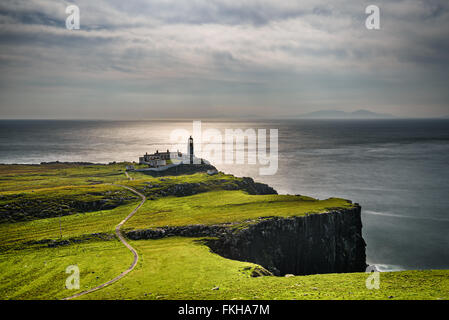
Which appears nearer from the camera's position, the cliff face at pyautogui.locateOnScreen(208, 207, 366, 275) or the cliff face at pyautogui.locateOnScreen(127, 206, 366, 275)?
the cliff face at pyautogui.locateOnScreen(208, 207, 366, 275)

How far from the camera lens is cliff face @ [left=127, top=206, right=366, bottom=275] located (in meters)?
58.7

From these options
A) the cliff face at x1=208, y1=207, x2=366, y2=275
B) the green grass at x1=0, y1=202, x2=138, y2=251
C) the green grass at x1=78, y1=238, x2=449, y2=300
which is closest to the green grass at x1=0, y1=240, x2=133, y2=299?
the green grass at x1=78, y1=238, x2=449, y2=300

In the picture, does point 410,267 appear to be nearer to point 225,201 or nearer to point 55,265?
point 225,201

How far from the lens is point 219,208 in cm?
7638

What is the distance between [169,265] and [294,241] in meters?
30.4

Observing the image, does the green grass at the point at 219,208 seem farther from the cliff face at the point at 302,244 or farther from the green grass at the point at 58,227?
the green grass at the point at 58,227

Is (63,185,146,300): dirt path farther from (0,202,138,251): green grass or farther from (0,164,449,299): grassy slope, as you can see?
(0,202,138,251): green grass

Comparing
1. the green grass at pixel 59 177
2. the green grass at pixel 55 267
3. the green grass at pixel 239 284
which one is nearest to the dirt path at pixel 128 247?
the green grass at pixel 55 267

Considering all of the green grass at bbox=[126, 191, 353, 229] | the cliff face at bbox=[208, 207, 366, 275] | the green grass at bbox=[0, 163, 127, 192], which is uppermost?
the green grass at bbox=[0, 163, 127, 192]

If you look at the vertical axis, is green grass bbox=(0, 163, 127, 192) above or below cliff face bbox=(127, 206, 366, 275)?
above

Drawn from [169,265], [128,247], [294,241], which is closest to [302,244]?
[294,241]

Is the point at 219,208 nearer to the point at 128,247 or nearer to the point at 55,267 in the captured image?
the point at 128,247

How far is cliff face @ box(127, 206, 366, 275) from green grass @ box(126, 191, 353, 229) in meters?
2.81
